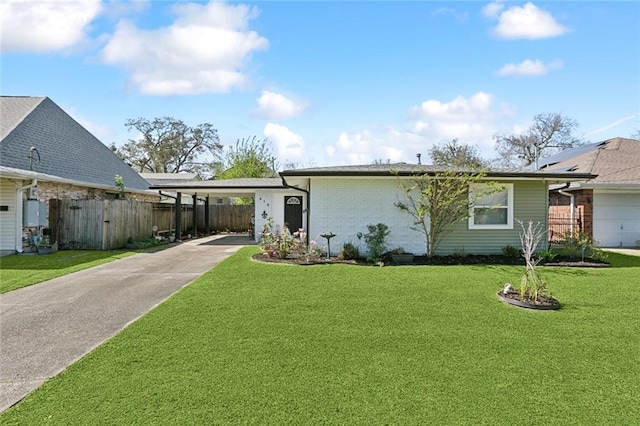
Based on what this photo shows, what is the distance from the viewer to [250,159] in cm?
3048

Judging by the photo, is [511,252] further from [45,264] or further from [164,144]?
[164,144]

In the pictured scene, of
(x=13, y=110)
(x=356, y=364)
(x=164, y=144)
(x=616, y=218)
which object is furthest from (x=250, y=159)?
(x=356, y=364)

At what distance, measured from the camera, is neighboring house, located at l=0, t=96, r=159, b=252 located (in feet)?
38.5

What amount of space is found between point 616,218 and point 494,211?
7.72m

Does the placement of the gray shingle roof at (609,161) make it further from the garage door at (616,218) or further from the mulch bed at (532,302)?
the mulch bed at (532,302)

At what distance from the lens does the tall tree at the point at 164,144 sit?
134 ft

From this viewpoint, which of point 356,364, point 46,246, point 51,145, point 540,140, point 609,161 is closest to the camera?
point 356,364

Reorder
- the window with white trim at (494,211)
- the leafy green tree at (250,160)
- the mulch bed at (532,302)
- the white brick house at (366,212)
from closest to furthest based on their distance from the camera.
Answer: the mulch bed at (532,302), the white brick house at (366,212), the window with white trim at (494,211), the leafy green tree at (250,160)

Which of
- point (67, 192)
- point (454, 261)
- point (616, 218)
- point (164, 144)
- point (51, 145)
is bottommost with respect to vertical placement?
point (454, 261)

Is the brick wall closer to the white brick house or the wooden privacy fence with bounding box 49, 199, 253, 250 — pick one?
the wooden privacy fence with bounding box 49, 199, 253, 250

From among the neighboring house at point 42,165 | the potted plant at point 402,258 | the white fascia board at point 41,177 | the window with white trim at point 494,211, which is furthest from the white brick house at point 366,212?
the neighboring house at point 42,165

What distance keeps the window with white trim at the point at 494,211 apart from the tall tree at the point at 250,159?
21.1 meters

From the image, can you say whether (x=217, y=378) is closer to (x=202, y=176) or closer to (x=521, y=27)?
(x=521, y=27)

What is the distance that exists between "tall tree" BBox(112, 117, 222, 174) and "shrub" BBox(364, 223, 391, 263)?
33930mm
